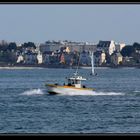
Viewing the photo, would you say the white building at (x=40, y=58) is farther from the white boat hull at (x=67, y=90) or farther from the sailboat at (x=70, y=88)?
the white boat hull at (x=67, y=90)

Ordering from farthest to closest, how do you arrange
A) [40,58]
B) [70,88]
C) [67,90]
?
[40,58]
[70,88]
[67,90]

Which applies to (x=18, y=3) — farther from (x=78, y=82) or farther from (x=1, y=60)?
(x=1, y=60)

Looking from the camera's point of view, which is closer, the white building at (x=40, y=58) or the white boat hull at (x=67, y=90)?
the white boat hull at (x=67, y=90)

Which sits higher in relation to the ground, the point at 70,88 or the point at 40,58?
the point at 70,88

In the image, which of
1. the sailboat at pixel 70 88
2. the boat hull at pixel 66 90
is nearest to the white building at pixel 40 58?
the sailboat at pixel 70 88

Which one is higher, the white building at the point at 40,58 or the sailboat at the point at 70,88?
the sailboat at the point at 70,88

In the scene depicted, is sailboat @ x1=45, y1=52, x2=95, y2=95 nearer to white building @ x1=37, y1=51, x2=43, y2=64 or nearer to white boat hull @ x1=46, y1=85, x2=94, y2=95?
white boat hull @ x1=46, y1=85, x2=94, y2=95

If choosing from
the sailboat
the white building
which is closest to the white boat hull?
the sailboat

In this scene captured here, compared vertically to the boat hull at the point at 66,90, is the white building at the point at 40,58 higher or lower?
lower

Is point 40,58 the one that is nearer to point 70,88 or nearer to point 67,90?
point 70,88

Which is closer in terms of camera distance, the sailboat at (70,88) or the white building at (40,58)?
the sailboat at (70,88)

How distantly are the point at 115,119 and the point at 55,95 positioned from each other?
16.0m

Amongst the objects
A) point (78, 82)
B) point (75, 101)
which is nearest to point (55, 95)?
point (78, 82)

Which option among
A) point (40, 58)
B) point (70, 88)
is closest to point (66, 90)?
point (70, 88)
